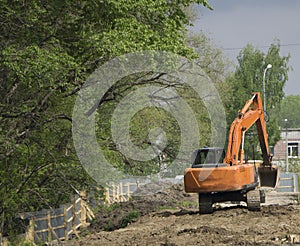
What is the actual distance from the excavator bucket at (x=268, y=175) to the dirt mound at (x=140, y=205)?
508cm

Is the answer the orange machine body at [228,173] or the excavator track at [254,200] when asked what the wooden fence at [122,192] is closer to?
the orange machine body at [228,173]

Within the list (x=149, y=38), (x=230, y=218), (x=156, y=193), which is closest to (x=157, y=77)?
(x=149, y=38)

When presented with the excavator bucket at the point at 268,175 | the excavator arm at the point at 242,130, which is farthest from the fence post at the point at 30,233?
the excavator bucket at the point at 268,175

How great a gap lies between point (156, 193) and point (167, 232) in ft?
71.1

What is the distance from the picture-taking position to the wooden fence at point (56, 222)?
21.9 metres

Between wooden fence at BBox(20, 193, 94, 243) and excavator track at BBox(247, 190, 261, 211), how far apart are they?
512 centimetres

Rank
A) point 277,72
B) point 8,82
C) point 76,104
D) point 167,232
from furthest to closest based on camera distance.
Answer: point 277,72 < point 76,104 < point 8,82 < point 167,232

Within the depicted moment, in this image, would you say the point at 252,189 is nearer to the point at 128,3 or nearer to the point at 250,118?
the point at 250,118

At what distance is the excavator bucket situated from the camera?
81.6ft

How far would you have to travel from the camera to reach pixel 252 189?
21.5 metres

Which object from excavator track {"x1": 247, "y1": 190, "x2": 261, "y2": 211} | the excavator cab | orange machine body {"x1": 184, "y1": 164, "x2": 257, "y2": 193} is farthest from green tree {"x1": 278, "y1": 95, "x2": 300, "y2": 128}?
orange machine body {"x1": 184, "y1": 164, "x2": 257, "y2": 193}

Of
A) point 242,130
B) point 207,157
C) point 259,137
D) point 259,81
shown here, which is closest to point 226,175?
point 207,157

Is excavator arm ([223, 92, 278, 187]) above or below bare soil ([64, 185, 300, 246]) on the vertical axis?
above

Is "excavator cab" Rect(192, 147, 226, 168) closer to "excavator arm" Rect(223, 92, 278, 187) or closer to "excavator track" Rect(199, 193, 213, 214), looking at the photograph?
"excavator arm" Rect(223, 92, 278, 187)
